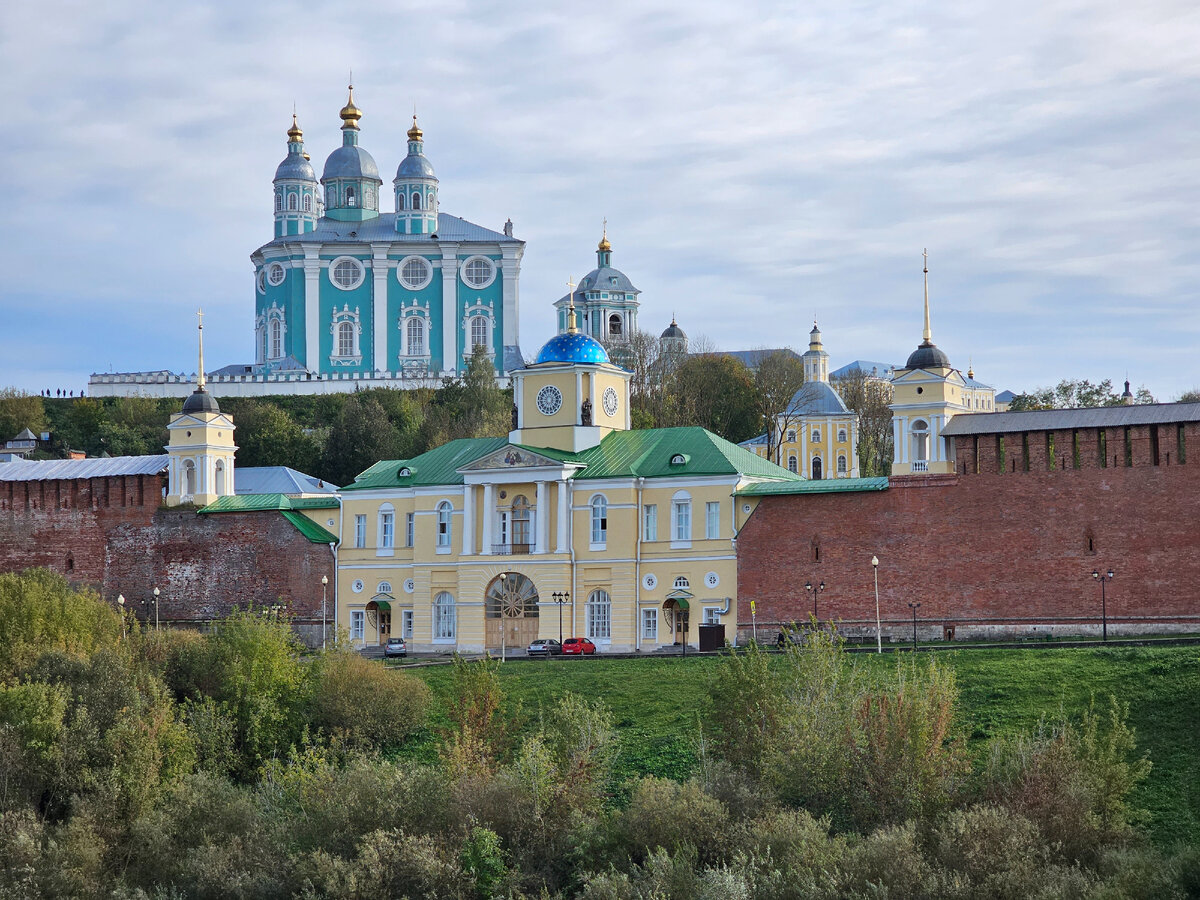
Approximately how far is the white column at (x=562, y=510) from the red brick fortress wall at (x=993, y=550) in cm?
461

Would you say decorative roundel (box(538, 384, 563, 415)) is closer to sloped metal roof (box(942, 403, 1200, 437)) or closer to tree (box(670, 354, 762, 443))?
sloped metal roof (box(942, 403, 1200, 437))

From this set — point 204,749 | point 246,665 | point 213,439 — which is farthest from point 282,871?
point 213,439

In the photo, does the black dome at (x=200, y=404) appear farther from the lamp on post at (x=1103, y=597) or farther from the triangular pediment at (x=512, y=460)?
the lamp on post at (x=1103, y=597)

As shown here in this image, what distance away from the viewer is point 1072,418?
38.3 metres

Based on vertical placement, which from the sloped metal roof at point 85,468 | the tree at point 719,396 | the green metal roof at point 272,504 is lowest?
the green metal roof at point 272,504

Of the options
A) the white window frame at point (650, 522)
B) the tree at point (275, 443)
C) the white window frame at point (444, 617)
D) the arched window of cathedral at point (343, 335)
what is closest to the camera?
the white window frame at point (650, 522)

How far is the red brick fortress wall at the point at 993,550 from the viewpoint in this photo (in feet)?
120

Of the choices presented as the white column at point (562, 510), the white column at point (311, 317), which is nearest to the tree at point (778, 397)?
the white column at point (311, 317)

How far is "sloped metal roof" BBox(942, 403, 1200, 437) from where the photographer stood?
3700cm

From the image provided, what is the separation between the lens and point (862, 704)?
2583cm

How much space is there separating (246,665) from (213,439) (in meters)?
17.6

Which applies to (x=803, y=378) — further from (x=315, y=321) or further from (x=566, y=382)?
(x=566, y=382)

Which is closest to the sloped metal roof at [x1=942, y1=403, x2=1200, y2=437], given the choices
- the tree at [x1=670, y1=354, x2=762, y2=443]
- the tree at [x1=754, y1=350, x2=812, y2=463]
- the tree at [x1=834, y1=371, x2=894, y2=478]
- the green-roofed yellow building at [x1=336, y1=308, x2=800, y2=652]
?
the green-roofed yellow building at [x1=336, y1=308, x2=800, y2=652]

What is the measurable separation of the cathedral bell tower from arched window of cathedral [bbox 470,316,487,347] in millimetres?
29318
